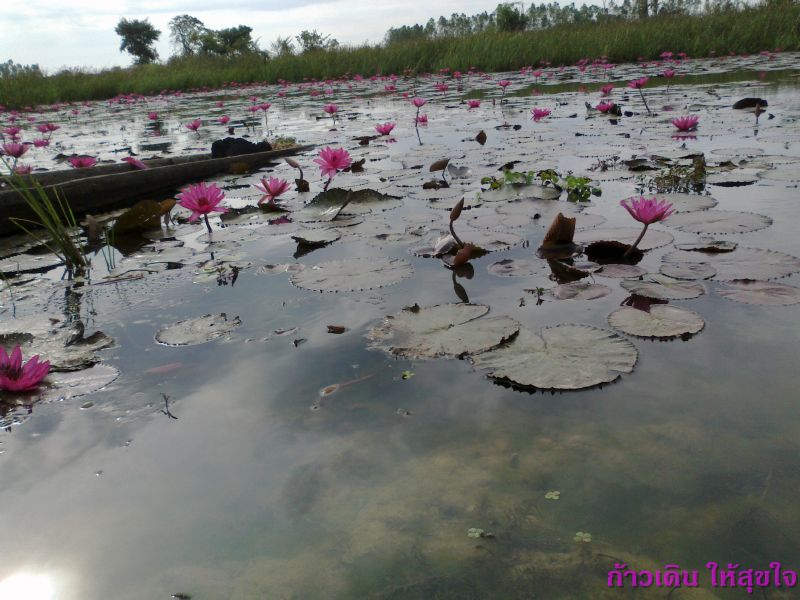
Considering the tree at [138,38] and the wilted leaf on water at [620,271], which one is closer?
the wilted leaf on water at [620,271]

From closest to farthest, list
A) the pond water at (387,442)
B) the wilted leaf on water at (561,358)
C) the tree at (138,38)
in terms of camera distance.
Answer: the pond water at (387,442), the wilted leaf on water at (561,358), the tree at (138,38)

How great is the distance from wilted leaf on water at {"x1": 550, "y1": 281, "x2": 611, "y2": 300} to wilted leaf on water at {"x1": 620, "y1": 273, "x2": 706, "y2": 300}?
7 centimetres

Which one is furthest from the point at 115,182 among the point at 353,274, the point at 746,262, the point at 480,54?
the point at 480,54

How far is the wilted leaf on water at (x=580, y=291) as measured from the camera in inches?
61.1

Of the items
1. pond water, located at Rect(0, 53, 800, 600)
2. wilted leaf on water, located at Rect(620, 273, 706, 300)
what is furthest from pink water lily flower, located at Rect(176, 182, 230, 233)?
wilted leaf on water, located at Rect(620, 273, 706, 300)

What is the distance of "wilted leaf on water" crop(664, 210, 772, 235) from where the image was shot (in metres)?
1.94

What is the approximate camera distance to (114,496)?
0.93 meters

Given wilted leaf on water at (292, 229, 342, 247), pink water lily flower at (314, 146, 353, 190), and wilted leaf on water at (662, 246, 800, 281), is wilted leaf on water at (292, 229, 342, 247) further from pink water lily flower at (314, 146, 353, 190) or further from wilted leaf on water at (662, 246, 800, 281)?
wilted leaf on water at (662, 246, 800, 281)

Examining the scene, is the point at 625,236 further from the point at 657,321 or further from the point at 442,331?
the point at 442,331

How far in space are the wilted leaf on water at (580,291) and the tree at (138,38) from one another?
42.4 m

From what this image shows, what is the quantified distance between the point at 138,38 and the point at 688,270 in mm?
44234

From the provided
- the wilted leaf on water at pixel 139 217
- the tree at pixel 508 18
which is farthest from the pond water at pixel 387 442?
the tree at pixel 508 18

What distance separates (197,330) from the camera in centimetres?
153

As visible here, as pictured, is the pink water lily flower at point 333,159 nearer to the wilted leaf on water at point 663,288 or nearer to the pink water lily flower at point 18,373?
the wilted leaf on water at point 663,288
